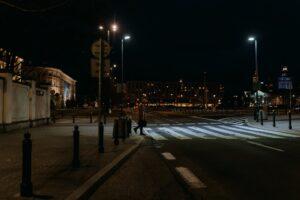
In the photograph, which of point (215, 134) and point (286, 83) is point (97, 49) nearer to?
point (215, 134)

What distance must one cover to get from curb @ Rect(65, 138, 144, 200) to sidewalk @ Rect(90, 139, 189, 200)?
11 centimetres

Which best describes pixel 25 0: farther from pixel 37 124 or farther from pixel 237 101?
pixel 237 101

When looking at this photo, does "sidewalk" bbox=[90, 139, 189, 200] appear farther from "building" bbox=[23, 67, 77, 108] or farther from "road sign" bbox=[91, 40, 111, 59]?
"building" bbox=[23, 67, 77, 108]

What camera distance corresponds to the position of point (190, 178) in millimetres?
10781

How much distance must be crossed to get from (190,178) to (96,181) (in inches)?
91.8

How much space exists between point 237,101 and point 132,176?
168894mm

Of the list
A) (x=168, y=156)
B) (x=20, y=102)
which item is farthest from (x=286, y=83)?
(x=168, y=156)

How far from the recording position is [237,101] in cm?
17688

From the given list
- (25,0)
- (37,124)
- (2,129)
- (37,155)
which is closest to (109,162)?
(37,155)

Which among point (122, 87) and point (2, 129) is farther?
point (122, 87)

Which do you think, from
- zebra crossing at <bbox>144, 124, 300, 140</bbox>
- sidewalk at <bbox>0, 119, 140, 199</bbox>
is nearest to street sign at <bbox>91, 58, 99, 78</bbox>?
sidewalk at <bbox>0, 119, 140, 199</bbox>

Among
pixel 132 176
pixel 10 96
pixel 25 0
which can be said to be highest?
pixel 25 0

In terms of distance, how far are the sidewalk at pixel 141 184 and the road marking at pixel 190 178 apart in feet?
0.90

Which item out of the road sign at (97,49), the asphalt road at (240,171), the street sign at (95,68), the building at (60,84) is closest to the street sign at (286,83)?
the asphalt road at (240,171)
